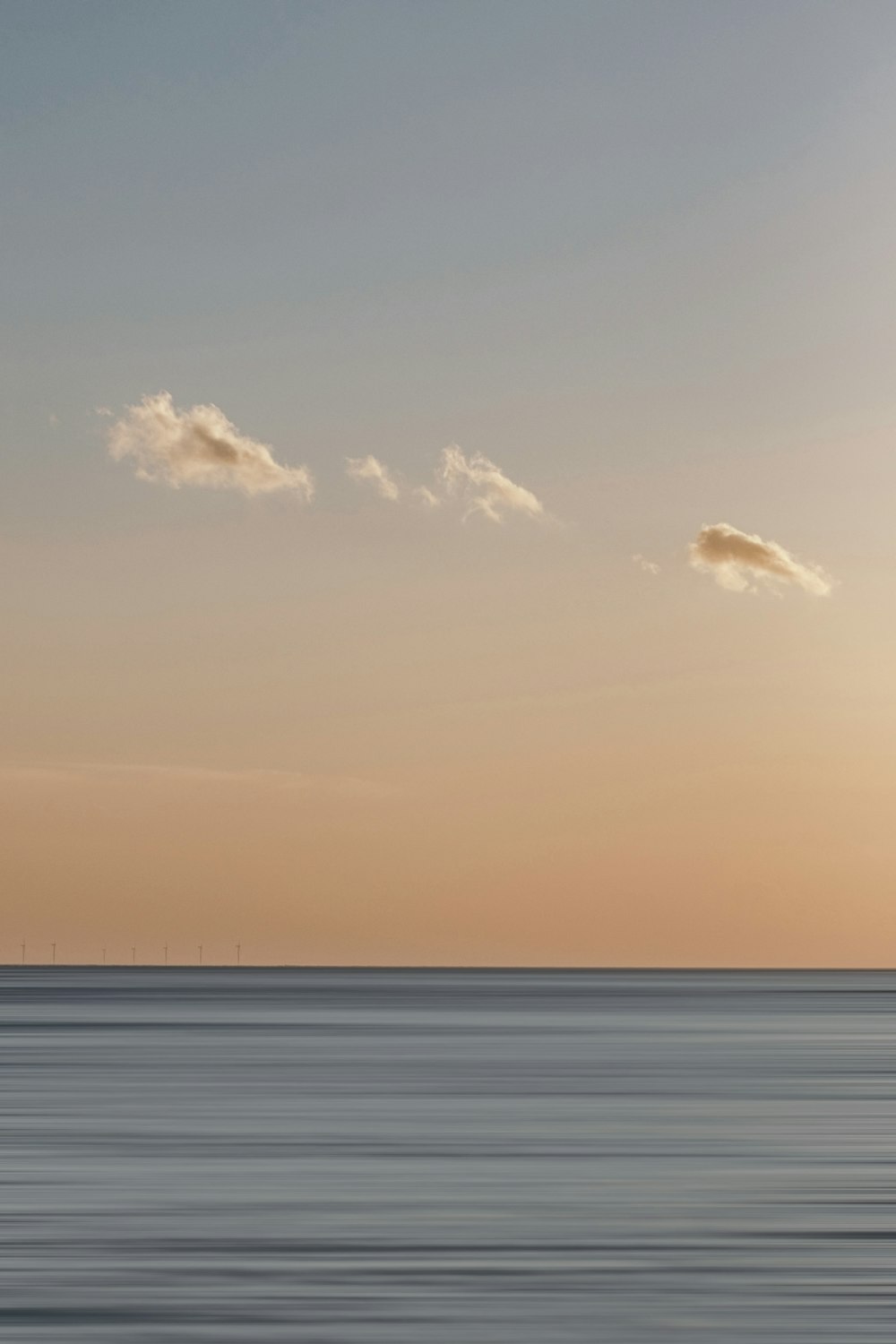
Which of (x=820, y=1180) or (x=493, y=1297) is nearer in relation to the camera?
(x=493, y=1297)

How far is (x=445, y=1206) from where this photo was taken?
37.5 meters

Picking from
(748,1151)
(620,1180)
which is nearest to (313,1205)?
(620,1180)

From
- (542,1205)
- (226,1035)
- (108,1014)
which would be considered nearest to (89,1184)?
(542,1205)

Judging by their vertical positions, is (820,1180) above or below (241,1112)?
below

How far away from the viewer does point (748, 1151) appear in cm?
4828

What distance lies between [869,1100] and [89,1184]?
3279cm

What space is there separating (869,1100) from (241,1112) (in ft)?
71.2

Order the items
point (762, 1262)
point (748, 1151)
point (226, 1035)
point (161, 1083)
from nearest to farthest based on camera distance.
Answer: point (762, 1262)
point (748, 1151)
point (161, 1083)
point (226, 1035)

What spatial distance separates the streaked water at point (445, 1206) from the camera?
1057 inches

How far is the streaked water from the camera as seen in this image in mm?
26859

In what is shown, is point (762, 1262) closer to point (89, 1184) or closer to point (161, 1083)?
point (89, 1184)

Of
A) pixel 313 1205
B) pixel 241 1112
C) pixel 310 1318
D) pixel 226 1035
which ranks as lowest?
pixel 310 1318

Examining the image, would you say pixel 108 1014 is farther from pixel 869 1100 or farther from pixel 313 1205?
pixel 313 1205

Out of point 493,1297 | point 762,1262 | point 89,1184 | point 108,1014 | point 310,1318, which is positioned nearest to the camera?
point 310,1318
